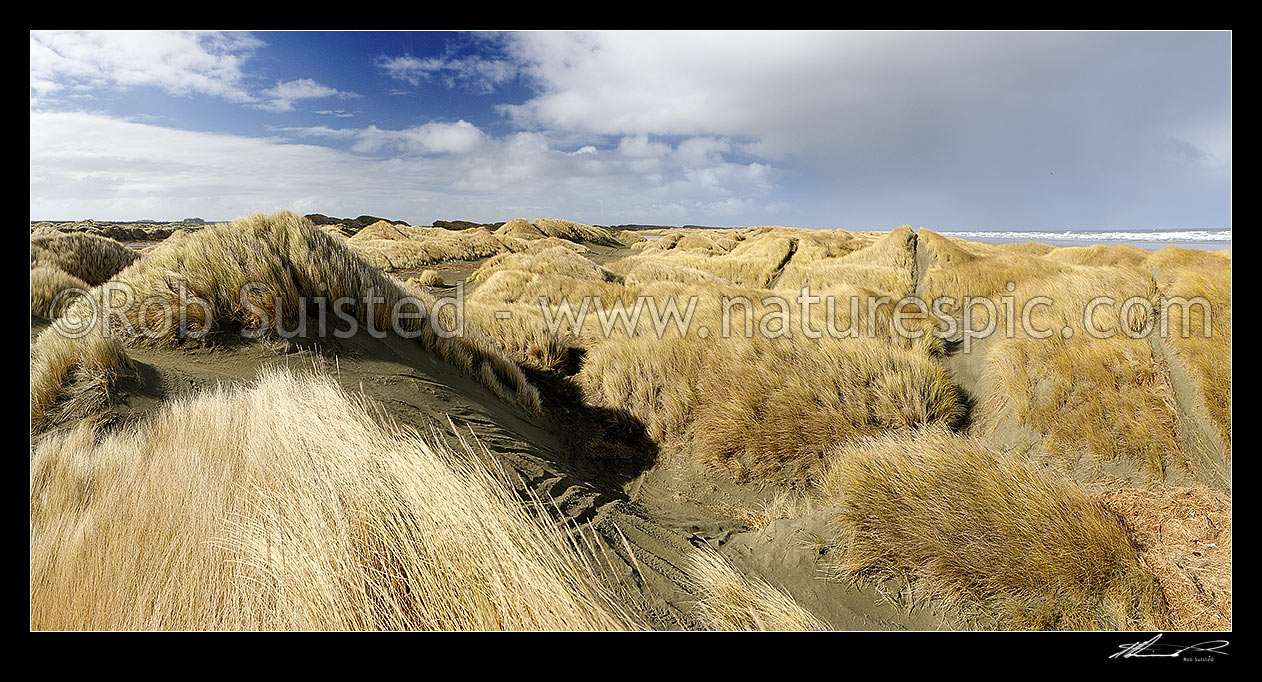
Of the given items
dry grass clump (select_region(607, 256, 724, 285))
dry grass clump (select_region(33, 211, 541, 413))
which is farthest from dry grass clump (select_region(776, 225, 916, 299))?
dry grass clump (select_region(33, 211, 541, 413))

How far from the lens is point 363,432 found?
3.17 meters

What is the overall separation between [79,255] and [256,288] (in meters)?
5.69

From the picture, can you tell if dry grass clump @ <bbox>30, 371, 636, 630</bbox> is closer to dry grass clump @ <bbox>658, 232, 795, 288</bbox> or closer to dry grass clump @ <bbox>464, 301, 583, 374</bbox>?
dry grass clump @ <bbox>464, 301, 583, 374</bbox>

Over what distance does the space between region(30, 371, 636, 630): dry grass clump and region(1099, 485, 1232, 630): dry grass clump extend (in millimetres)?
2829

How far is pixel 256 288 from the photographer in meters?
4.84

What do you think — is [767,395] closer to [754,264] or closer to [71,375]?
[71,375]

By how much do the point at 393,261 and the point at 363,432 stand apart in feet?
73.9

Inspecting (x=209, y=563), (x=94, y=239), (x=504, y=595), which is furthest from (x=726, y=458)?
(x=94, y=239)

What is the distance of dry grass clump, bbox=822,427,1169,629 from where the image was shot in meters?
2.54

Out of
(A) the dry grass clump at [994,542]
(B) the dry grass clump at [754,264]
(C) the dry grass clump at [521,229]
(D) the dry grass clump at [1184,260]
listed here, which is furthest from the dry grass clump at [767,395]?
(C) the dry grass clump at [521,229]

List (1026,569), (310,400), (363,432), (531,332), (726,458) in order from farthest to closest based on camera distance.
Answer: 1. (531,332)
2. (726,458)
3. (310,400)
4. (363,432)
5. (1026,569)

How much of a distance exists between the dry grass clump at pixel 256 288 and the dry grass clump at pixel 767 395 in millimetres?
1447

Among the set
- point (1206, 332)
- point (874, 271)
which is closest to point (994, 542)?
point (1206, 332)
